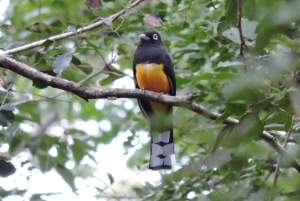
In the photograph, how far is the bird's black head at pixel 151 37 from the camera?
5068mm

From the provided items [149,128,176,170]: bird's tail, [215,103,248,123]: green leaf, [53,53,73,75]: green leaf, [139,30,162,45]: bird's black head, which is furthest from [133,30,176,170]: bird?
[215,103,248,123]: green leaf

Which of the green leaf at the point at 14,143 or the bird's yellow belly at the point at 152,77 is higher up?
the bird's yellow belly at the point at 152,77

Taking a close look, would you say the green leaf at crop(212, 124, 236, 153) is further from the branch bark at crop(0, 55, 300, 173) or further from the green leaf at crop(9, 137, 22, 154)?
the green leaf at crop(9, 137, 22, 154)

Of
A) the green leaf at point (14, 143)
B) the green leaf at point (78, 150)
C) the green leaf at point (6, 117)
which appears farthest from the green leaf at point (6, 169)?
the green leaf at point (78, 150)

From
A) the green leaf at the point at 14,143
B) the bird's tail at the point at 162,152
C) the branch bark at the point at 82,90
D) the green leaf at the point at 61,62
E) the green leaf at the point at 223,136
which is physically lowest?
the bird's tail at the point at 162,152

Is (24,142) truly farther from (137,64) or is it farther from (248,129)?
(248,129)

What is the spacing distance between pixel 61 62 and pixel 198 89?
6.88ft

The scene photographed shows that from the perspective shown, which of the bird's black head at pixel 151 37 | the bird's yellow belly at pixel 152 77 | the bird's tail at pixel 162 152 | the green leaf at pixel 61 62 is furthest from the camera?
the bird's black head at pixel 151 37

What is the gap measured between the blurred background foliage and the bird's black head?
12 centimetres

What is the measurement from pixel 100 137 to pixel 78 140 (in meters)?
2.92

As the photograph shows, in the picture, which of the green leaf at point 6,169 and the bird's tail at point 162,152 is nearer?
the green leaf at point 6,169

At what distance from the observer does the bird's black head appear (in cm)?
507

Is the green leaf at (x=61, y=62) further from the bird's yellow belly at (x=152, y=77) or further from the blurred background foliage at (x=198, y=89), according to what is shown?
the bird's yellow belly at (x=152, y=77)

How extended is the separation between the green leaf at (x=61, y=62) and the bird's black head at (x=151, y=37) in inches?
59.4
